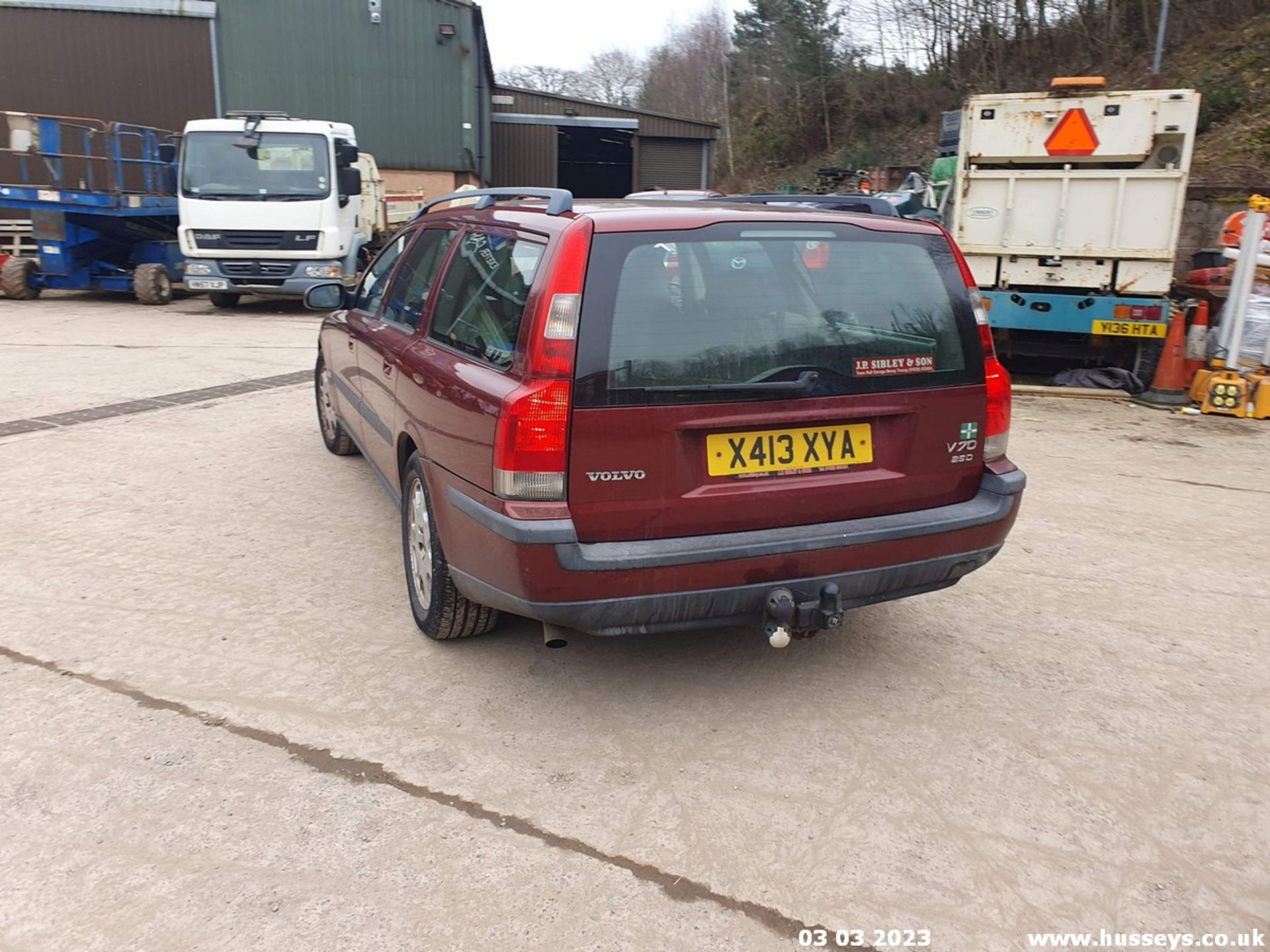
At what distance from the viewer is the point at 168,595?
4145 millimetres

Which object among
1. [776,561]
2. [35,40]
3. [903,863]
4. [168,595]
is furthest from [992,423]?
[35,40]

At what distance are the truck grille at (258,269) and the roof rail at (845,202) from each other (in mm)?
11086

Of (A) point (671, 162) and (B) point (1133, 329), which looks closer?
(B) point (1133, 329)

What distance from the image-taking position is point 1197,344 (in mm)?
8711

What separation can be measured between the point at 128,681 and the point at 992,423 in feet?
10.5

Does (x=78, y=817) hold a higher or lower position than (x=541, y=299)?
lower

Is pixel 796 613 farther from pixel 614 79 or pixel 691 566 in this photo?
pixel 614 79

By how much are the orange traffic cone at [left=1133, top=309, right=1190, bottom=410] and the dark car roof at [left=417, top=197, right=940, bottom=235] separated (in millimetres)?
6173

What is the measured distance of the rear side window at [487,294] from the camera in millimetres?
3084

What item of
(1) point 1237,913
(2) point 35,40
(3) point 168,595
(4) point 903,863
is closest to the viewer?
(1) point 1237,913

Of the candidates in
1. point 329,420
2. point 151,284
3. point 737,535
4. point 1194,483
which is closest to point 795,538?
point 737,535

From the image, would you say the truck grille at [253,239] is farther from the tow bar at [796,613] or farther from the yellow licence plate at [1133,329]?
the tow bar at [796,613]

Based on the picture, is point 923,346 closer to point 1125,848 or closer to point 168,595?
point 1125,848

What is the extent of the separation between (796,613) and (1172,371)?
23.3 feet
